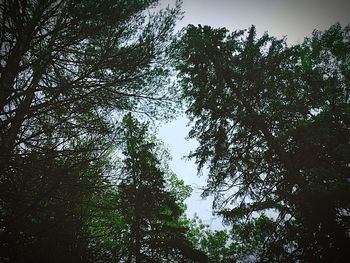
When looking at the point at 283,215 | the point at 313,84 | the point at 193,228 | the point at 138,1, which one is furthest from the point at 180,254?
the point at 193,228

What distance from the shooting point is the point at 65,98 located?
5414 millimetres

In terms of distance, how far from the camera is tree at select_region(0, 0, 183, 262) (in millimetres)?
4070

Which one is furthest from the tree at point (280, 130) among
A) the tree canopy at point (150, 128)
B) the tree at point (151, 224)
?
the tree at point (151, 224)

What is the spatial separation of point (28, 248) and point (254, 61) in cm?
918

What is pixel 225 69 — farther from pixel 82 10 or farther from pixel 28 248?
pixel 28 248

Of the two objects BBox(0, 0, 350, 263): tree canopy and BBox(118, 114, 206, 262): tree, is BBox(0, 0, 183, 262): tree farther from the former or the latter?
BBox(118, 114, 206, 262): tree

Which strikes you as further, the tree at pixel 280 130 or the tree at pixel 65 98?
the tree at pixel 280 130

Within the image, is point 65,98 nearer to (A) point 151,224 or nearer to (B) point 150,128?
(B) point 150,128

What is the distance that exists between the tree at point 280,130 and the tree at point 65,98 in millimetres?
1539

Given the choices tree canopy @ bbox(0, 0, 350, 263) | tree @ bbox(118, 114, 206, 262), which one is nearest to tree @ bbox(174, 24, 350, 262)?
tree canopy @ bbox(0, 0, 350, 263)

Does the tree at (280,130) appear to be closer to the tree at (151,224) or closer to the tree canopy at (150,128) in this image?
the tree canopy at (150,128)

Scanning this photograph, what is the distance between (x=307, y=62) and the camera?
38.0 feet

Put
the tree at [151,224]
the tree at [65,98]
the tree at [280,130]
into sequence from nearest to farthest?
the tree at [65,98]
the tree at [280,130]
the tree at [151,224]

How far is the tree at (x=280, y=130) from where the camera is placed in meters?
7.07
